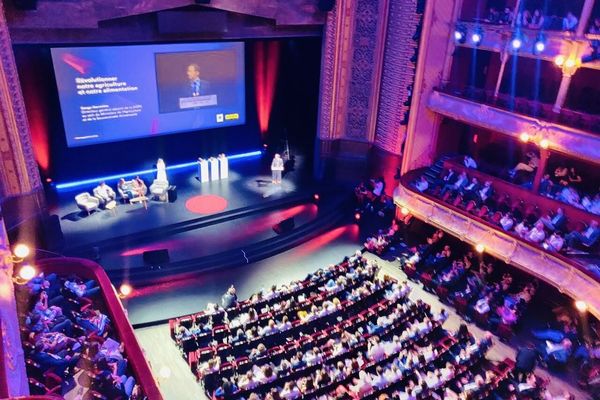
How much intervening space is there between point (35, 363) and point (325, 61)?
450 inches

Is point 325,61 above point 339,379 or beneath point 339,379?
above

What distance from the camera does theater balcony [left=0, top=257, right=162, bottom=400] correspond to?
23.6ft

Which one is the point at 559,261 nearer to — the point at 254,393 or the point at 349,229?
the point at 349,229

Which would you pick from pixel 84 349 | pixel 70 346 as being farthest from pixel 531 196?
pixel 70 346

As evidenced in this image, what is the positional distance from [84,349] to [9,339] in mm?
2076

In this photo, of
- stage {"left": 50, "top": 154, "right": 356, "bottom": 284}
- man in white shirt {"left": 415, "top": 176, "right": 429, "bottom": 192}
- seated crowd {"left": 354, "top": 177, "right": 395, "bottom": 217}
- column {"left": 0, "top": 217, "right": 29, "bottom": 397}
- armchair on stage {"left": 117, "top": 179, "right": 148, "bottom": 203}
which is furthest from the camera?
seated crowd {"left": 354, "top": 177, "right": 395, "bottom": 217}

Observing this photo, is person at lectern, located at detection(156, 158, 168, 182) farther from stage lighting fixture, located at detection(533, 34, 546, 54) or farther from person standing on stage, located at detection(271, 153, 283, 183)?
stage lighting fixture, located at detection(533, 34, 546, 54)

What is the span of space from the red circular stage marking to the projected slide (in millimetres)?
2526

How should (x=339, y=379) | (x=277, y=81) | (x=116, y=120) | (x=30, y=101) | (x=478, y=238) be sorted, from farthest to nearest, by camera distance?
(x=277, y=81)
(x=116, y=120)
(x=30, y=101)
(x=478, y=238)
(x=339, y=379)

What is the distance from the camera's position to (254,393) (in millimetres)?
8078

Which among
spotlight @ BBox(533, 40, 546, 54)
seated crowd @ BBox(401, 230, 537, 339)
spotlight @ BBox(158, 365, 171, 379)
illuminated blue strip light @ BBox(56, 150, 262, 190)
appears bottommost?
spotlight @ BBox(158, 365, 171, 379)

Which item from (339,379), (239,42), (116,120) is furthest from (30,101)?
(339,379)

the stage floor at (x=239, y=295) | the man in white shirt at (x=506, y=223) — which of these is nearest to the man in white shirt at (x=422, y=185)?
the stage floor at (x=239, y=295)

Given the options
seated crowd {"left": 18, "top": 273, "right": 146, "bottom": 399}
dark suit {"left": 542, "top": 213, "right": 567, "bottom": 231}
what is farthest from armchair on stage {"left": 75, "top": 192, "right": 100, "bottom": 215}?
dark suit {"left": 542, "top": 213, "right": 567, "bottom": 231}
